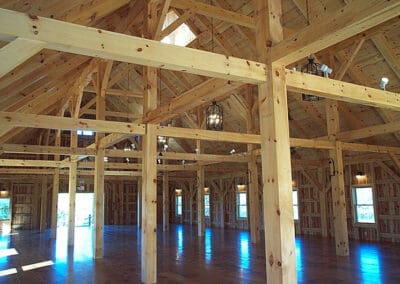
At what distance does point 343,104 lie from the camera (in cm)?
990

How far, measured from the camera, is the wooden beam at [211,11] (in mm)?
8102

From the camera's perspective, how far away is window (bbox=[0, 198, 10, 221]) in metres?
18.4

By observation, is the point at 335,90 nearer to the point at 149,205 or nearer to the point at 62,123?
the point at 149,205

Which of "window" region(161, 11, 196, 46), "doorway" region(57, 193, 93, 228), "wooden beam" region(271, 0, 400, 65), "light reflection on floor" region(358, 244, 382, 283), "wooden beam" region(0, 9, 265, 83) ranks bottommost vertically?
"light reflection on floor" region(358, 244, 382, 283)

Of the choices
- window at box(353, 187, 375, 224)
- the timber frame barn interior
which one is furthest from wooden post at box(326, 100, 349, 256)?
window at box(353, 187, 375, 224)

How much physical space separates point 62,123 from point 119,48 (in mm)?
3381

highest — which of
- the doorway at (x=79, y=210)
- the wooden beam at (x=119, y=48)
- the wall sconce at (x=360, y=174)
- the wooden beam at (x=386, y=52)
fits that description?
the wooden beam at (x=386, y=52)

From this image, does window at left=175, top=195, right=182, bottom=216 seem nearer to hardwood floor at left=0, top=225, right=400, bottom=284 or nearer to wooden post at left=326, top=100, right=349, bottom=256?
hardwood floor at left=0, top=225, right=400, bottom=284

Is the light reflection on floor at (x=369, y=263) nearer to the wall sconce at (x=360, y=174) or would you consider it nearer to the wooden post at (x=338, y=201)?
the wooden post at (x=338, y=201)

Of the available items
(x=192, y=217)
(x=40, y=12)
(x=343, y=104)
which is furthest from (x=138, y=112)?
(x=40, y=12)

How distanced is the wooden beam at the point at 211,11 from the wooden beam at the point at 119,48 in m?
5.23

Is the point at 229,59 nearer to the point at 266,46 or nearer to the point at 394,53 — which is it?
the point at 266,46

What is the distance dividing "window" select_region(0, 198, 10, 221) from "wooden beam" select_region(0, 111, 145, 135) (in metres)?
15.2

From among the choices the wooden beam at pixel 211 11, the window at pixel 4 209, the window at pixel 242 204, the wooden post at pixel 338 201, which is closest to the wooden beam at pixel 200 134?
the wooden post at pixel 338 201
